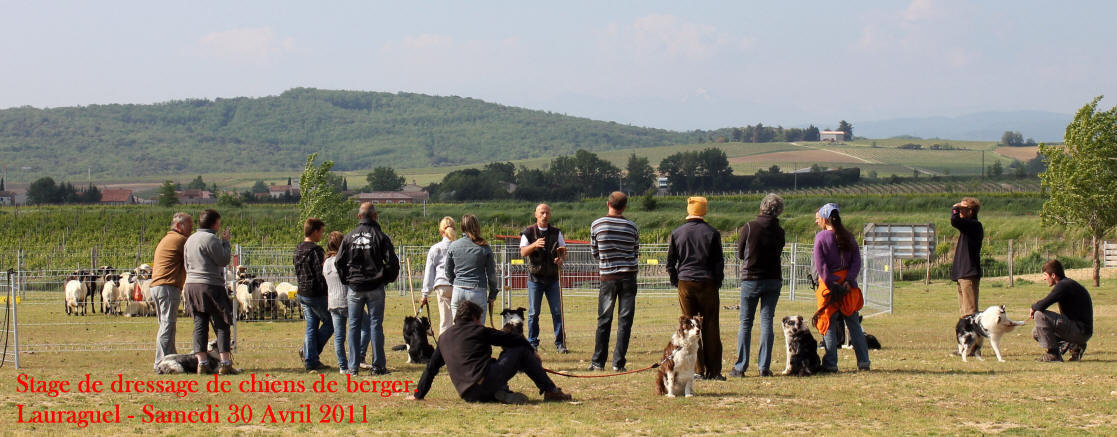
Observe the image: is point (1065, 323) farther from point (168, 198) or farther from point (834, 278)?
point (168, 198)

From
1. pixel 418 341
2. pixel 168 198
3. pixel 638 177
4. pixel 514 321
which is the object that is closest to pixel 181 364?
pixel 418 341

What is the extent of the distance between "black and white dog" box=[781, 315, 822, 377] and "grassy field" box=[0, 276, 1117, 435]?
165mm

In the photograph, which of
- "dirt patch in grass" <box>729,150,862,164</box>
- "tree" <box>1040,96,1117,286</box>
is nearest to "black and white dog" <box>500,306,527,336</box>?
"tree" <box>1040,96,1117,286</box>

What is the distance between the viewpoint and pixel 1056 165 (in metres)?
27.8

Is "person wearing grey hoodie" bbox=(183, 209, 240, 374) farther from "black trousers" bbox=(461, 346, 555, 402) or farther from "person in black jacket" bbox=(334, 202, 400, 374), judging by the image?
"black trousers" bbox=(461, 346, 555, 402)

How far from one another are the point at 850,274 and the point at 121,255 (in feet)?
138

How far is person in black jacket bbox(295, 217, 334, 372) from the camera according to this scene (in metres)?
10.4

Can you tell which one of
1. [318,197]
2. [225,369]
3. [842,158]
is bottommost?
[225,369]

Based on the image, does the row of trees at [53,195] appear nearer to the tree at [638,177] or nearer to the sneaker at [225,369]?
the tree at [638,177]

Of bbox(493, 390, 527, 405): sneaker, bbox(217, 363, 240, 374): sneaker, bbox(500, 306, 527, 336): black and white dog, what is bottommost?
bbox(217, 363, 240, 374): sneaker

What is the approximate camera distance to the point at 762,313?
9.48 metres

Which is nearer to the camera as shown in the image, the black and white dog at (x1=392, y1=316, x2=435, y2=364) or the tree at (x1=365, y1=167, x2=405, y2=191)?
the black and white dog at (x1=392, y1=316, x2=435, y2=364)

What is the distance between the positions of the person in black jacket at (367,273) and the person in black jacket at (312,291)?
0.66 meters

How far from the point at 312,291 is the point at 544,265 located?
8.53 feet
